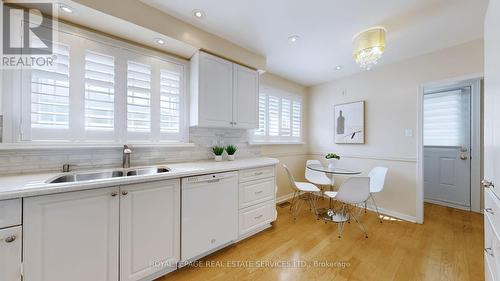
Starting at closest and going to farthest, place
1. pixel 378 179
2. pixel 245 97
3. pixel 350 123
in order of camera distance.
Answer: pixel 245 97 → pixel 378 179 → pixel 350 123

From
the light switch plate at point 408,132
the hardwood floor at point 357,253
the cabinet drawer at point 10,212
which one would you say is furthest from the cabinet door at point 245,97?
Answer: the light switch plate at point 408,132

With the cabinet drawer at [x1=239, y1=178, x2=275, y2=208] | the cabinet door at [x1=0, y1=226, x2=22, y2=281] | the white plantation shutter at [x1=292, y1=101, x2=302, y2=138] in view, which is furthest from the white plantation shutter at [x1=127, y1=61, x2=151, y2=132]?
the white plantation shutter at [x1=292, y1=101, x2=302, y2=138]

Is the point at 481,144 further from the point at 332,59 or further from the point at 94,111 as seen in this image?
the point at 94,111

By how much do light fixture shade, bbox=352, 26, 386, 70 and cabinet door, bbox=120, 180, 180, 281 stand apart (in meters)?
2.29

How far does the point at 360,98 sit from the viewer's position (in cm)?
332

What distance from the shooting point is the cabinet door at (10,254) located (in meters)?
1.03

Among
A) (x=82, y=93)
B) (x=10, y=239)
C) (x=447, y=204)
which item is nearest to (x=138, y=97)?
(x=82, y=93)

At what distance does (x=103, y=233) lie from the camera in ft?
4.33

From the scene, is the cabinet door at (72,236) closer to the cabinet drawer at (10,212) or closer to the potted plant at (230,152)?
the cabinet drawer at (10,212)

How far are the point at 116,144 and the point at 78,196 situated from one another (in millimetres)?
737

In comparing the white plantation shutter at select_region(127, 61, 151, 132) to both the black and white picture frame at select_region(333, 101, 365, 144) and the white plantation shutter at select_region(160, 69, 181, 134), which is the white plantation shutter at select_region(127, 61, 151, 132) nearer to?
the white plantation shutter at select_region(160, 69, 181, 134)

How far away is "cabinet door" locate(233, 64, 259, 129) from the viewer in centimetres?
255

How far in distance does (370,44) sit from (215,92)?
179 cm

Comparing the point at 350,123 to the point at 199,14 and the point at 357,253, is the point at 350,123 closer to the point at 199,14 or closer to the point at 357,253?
the point at 357,253
